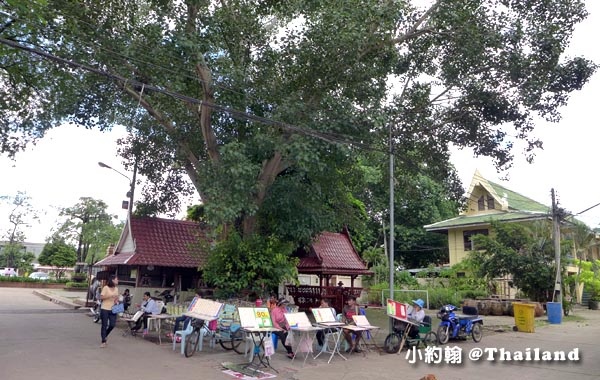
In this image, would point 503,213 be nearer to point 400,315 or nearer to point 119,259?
point 400,315

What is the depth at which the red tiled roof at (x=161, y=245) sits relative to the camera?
19219 millimetres

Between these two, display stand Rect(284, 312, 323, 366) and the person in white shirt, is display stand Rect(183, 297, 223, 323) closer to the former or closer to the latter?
display stand Rect(284, 312, 323, 366)

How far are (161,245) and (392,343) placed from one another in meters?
11.7

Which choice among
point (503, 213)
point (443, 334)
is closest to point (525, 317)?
point (443, 334)

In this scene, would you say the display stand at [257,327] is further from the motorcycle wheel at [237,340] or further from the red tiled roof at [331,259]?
the red tiled roof at [331,259]

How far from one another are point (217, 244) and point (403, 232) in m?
29.4

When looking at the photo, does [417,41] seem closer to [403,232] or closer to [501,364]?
[501,364]

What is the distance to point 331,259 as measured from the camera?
68.7 feet

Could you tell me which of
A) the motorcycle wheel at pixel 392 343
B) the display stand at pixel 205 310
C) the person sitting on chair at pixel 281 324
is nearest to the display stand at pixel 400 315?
the motorcycle wheel at pixel 392 343

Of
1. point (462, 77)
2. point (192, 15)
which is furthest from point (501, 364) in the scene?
point (192, 15)

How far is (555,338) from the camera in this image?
1533 cm

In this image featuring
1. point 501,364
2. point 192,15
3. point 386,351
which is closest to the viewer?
point 501,364

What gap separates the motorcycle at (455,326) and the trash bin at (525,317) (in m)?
3.86

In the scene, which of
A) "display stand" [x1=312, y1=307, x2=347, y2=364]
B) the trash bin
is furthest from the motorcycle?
the trash bin
